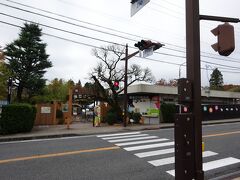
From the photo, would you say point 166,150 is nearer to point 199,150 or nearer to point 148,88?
point 199,150

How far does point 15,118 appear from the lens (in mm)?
17016

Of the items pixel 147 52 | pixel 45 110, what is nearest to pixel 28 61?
pixel 45 110

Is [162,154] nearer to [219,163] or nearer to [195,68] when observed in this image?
[219,163]

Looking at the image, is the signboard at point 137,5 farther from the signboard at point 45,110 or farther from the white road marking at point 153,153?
the signboard at point 45,110

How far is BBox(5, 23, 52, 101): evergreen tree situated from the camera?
37.8 m

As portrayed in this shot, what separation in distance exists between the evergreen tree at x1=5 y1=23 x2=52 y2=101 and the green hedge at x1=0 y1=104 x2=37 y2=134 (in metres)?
20.5

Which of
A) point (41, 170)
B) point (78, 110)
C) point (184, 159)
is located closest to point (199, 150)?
point (184, 159)

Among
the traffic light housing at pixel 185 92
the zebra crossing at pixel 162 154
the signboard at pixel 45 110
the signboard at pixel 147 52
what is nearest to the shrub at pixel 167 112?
the signboard at pixel 147 52

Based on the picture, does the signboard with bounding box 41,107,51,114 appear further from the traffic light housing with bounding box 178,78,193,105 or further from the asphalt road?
the traffic light housing with bounding box 178,78,193,105

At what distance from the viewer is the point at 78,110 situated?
41.3m

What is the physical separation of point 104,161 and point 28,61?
32.9 metres

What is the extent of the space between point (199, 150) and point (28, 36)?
130 ft

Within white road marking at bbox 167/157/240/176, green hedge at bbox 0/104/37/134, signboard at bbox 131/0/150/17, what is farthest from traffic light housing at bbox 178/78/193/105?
green hedge at bbox 0/104/37/134

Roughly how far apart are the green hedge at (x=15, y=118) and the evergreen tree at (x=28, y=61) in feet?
67.3
